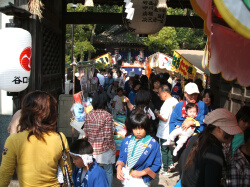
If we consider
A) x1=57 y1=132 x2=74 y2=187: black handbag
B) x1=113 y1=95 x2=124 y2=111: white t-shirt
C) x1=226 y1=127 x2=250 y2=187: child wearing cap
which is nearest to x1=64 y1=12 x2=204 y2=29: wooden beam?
x1=113 y1=95 x2=124 y2=111: white t-shirt

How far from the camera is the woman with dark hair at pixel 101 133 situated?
15.9 feet

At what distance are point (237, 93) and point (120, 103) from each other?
3224 millimetres

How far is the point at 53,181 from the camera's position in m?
2.74

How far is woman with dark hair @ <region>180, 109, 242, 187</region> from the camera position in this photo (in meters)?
2.50

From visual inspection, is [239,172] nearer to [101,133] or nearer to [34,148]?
[34,148]

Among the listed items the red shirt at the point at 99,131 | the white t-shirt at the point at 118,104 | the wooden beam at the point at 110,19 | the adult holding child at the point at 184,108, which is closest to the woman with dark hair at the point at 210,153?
the adult holding child at the point at 184,108

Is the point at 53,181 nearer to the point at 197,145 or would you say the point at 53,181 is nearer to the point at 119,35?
the point at 197,145

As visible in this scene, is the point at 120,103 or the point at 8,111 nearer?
the point at 8,111

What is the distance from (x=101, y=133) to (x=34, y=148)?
230 cm

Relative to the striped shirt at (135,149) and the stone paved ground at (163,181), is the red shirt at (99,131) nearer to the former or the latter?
the striped shirt at (135,149)

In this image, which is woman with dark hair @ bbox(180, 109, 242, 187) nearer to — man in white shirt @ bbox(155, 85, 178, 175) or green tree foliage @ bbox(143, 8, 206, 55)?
man in white shirt @ bbox(155, 85, 178, 175)

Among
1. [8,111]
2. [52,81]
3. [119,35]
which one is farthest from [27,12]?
[119,35]

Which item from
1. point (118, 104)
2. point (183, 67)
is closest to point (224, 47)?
point (118, 104)

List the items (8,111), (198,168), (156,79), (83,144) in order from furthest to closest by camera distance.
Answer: (156,79)
(8,111)
(83,144)
(198,168)
